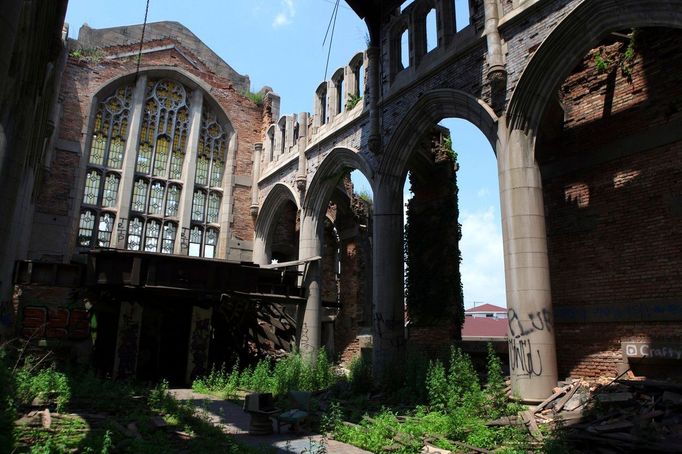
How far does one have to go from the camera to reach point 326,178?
18.4m

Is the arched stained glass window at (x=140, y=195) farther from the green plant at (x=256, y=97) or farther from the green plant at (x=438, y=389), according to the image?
the green plant at (x=438, y=389)

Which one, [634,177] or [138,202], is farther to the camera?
[138,202]

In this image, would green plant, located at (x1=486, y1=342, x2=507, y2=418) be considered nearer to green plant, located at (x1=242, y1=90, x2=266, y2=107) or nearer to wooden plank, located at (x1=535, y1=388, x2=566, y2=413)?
wooden plank, located at (x1=535, y1=388, x2=566, y2=413)

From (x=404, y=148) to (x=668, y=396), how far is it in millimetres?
9017

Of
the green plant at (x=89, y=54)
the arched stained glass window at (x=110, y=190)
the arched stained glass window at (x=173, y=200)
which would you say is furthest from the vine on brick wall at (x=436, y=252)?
the green plant at (x=89, y=54)

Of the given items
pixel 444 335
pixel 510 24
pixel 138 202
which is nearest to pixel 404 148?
pixel 510 24

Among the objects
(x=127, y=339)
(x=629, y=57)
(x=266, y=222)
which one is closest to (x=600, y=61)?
(x=629, y=57)

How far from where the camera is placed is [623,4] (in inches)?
361

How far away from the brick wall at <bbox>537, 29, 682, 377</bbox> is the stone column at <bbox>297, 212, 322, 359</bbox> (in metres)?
8.59

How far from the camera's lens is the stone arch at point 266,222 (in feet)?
72.8

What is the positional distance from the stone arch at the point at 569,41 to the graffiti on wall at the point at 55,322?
1429 centimetres

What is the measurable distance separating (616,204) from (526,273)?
3114 mm

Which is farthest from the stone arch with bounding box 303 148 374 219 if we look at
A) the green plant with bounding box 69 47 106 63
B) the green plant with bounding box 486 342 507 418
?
the green plant with bounding box 69 47 106 63

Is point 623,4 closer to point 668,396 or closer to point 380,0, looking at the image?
point 668,396
